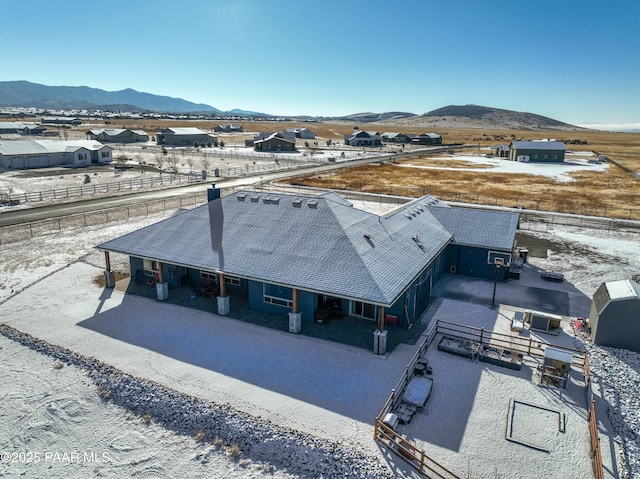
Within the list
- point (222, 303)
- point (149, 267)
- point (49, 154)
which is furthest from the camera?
point (49, 154)

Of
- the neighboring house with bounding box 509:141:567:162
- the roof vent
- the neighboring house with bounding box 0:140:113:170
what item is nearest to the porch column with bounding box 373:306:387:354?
the roof vent

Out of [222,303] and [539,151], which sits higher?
[539,151]

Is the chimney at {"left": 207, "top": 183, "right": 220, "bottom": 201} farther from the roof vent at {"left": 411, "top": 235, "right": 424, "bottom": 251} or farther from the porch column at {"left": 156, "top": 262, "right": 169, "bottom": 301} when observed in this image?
the roof vent at {"left": 411, "top": 235, "right": 424, "bottom": 251}

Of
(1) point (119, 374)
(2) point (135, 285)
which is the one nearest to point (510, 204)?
(2) point (135, 285)

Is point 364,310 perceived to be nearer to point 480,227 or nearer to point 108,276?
point 480,227

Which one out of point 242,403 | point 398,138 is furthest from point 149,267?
point 398,138

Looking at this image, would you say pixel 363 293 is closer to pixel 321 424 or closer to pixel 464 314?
pixel 321 424

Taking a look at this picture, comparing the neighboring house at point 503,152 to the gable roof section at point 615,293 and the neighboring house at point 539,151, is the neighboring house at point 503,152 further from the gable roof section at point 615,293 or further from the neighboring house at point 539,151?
the gable roof section at point 615,293
